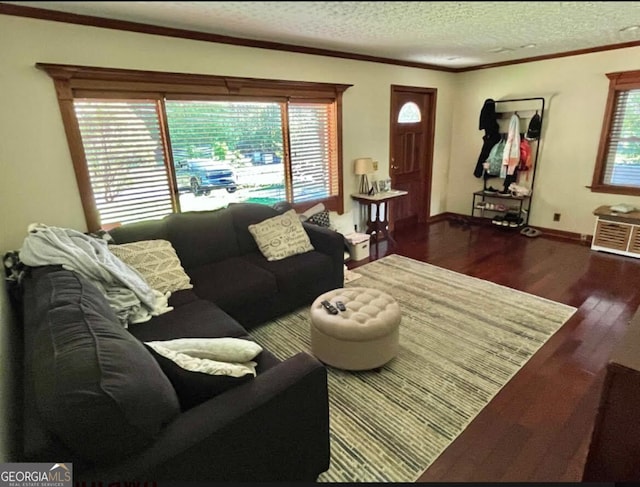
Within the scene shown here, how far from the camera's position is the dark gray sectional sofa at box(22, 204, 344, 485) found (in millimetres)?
988

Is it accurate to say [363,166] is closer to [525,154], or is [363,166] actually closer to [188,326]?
[525,154]

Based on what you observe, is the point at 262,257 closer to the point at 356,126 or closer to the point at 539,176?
the point at 356,126

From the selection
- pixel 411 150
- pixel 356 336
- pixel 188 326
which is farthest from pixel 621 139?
pixel 188 326

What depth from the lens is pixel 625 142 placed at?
4.23 metres

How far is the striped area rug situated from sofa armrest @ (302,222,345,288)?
411 mm

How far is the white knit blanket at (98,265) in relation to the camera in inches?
79.2

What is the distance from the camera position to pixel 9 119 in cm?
235

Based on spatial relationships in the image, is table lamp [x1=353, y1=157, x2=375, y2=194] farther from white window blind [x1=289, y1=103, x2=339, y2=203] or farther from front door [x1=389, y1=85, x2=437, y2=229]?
front door [x1=389, y1=85, x2=437, y2=229]

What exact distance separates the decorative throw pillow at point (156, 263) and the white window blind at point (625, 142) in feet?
16.4

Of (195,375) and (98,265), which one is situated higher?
(98,265)

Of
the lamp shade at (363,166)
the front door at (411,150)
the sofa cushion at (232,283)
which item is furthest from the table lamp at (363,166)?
the sofa cushion at (232,283)

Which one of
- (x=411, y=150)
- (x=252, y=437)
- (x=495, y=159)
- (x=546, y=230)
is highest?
(x=411, y=150)

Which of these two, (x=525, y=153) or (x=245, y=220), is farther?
(x=525, y=153)

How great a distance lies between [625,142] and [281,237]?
4.24 meters
